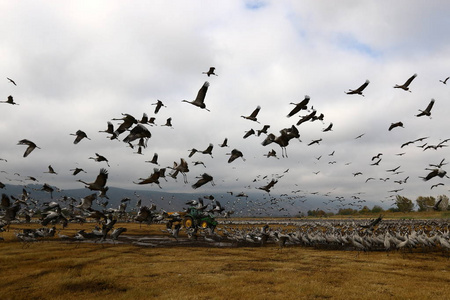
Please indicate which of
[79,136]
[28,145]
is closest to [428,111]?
[79,136]

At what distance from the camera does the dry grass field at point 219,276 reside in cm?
1256

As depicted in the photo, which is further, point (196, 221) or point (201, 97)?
point (196, 221)

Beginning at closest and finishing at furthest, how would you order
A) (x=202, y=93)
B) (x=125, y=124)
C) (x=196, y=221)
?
(x=202, y=93)
(x=125, y=124)
(x=196, y=221)

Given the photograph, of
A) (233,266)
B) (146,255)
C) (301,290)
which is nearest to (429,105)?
(301,290)

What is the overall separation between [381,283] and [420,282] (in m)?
2.01

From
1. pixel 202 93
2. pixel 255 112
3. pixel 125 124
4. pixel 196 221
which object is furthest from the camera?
pixel 196 221

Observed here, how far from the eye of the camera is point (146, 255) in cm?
2261

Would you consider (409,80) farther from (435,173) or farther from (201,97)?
(201,97)

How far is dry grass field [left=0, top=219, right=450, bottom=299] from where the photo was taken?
12.6 metres

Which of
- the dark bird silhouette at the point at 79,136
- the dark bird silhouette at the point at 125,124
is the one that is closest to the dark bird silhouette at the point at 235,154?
the dark bird silhouette at the point at 125,124

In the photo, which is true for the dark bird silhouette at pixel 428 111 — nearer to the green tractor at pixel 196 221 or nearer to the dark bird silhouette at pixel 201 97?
the dark bird silhouette at pixel 201 97

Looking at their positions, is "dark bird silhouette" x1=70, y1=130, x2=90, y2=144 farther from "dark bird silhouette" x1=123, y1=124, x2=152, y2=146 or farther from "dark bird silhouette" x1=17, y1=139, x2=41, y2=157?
"dark bird silhouette" x1=123, y1=124, x2=152, y2=146

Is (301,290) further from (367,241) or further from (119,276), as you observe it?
(367,241)

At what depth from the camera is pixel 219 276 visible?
51.6 ft
